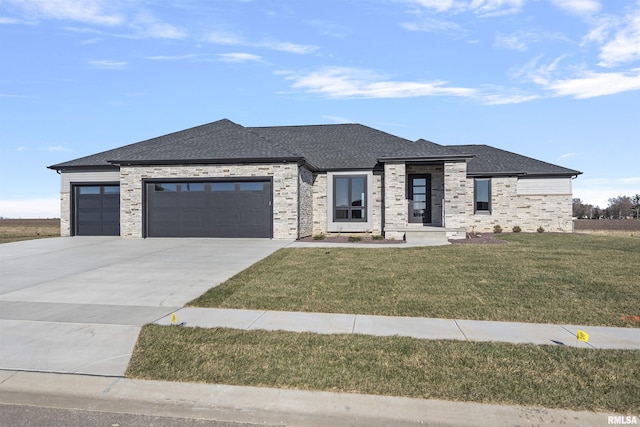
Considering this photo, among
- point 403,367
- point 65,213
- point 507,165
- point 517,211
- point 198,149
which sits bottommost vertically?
point 403,367

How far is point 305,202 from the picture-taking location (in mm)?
18641

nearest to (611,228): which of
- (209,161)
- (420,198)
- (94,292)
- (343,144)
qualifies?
(420,198)

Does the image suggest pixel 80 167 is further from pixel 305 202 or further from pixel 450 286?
pixel 450 286

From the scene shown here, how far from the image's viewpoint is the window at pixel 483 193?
22391 millimetres

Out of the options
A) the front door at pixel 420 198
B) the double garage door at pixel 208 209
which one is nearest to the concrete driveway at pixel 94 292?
the double garage door at pixel 208 209

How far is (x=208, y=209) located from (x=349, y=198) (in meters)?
7.34

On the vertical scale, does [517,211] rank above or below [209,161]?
below

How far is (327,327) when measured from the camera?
5637mm

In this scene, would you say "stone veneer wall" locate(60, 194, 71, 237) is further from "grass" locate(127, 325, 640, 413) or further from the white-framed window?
"grass" locate(127, 325, 640, 413)

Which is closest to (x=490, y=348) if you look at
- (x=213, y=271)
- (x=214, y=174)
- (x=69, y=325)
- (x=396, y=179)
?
(x=69, y=325)

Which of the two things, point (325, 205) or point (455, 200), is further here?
point (325, 205)

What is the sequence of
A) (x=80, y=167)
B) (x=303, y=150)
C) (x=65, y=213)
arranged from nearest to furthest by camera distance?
(x=80, y=167) < (x=65, y=213) < (x=303, y=150)

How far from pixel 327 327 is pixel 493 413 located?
272 cm

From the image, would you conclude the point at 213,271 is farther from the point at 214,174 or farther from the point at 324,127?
the point at 324,127
